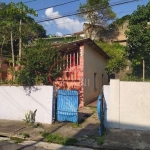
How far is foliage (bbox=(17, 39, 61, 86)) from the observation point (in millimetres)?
9602

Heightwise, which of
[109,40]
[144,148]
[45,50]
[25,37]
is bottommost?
[144,148]

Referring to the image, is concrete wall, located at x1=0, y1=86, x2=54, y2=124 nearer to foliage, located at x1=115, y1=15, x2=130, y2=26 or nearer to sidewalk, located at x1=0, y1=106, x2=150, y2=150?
sidewalk, located at x1=0, y1=106, x2=150, y2=150

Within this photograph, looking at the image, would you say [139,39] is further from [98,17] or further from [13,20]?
[98,17]

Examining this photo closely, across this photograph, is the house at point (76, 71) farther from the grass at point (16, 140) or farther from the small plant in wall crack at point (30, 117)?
the grass at point (16, 140)

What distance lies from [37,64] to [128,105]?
4694 millimetres

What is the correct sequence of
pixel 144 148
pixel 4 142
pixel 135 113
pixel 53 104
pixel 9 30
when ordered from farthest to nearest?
pixel 9 30
pixel 53 104
pixel 135 113
pixel 4 142
pixel 144 148

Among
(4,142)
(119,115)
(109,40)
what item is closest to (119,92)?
(119,115)

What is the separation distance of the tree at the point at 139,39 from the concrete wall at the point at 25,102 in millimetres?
8292

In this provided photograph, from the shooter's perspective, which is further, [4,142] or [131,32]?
[131,32]

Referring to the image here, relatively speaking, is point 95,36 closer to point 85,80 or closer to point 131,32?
point 131,32

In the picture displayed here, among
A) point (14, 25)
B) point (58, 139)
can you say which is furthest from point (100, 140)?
point (14, 25)

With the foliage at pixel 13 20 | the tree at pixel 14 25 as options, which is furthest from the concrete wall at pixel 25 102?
the foliage at pixel 13 20

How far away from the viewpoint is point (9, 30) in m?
12.2

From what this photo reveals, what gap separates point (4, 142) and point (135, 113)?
15.6ft
